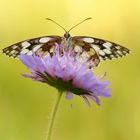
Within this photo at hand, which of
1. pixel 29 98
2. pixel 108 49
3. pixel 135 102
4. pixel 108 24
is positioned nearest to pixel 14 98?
pixel 29 98

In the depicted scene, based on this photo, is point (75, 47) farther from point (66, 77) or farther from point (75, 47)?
point (66, 77)

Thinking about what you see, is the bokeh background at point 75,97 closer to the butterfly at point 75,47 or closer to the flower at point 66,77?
the butterfly at point 75,47

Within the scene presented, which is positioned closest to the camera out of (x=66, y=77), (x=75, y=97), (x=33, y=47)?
(x=66, y=77)

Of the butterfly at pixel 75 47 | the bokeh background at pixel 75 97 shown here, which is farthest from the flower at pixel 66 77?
the bokeh background at pixel 75 97

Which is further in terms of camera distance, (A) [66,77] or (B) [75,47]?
(B) [75,47]

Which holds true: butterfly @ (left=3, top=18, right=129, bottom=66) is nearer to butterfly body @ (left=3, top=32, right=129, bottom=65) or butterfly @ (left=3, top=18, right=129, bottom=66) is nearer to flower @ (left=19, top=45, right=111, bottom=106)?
butterfly body @ (left=3, top=32, right=129, bottom=65)

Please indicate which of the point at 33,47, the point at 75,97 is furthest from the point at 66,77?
the point at 75,97
